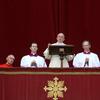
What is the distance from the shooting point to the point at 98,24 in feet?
53.2

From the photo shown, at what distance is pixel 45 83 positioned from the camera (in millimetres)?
12312

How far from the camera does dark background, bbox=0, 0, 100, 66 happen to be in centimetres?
1622

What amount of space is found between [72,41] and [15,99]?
4341 millimetres

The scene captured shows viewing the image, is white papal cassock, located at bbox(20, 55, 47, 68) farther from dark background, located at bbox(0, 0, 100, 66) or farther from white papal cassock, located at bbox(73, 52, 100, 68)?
dark background, located at bbox(0, 0, 100, 66)

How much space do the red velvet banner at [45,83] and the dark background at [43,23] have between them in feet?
12.8

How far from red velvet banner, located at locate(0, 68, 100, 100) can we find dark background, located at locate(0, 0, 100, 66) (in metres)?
3.90

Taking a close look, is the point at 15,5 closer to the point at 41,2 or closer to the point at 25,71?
the point at 41,2

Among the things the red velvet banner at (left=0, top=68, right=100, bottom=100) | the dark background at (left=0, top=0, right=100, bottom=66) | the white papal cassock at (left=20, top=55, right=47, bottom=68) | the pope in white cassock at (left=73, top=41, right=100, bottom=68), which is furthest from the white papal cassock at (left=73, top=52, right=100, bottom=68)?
the dark background at (left=0, top=0, right=100, bottom=66)

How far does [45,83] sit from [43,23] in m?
4.18

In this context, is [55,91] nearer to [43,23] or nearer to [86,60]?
[86,60]

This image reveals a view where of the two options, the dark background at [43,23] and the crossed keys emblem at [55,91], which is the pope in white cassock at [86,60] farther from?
the dark background at [43,23]

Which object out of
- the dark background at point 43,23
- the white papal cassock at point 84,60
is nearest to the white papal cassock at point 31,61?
the white papal cassock at point 84,60

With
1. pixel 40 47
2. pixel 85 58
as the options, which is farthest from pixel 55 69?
pixel 40 47

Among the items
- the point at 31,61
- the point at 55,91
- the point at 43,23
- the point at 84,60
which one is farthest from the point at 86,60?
the point at 43,23
